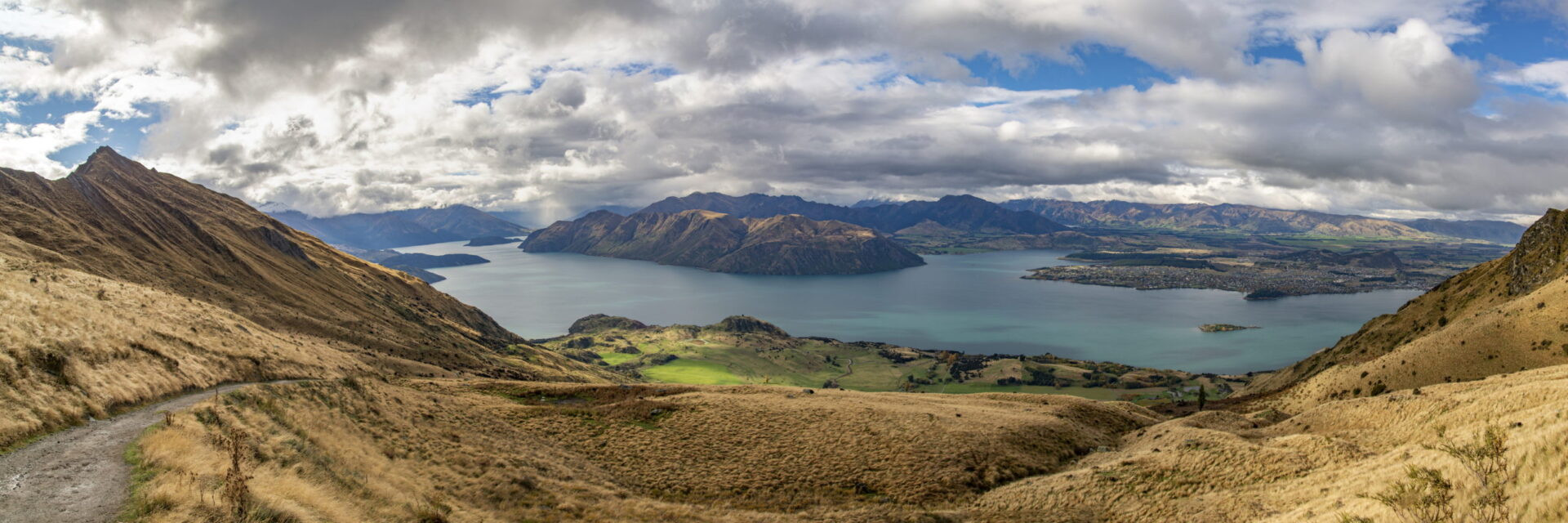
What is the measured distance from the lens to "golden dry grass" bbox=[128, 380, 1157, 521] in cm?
2255

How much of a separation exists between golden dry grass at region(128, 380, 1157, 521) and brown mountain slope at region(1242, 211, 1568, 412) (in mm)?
29551

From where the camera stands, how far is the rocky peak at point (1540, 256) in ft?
232

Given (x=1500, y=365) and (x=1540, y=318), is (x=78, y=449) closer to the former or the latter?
(x=1500, y=365)

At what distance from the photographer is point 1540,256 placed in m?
74.4

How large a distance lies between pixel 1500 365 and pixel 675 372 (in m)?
160

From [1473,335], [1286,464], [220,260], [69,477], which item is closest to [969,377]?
[1473,335]

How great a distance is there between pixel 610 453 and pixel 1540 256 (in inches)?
4174

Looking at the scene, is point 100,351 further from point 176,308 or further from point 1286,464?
point 1286,464

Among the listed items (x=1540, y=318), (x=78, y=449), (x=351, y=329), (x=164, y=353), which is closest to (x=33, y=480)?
(x=78, y=449)

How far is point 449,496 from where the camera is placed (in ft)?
86.5

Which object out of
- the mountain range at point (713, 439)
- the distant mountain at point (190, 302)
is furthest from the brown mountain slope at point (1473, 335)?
the distant mountain at point (190, 302)

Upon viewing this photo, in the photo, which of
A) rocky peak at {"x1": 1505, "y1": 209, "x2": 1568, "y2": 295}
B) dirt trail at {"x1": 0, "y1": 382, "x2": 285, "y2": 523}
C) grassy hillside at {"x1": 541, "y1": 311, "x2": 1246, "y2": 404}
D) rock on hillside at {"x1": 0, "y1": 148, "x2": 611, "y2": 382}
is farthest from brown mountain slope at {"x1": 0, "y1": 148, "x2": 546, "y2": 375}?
rocky peak at {"x1": 1505, "y1": 209, "x2": 1568, "y2": 295}

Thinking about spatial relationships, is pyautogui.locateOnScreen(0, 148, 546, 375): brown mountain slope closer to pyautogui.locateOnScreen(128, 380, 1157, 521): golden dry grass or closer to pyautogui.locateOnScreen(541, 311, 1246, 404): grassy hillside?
pyautogui.locateOnScreen(128, 380, 1157, 521): golden dry grass

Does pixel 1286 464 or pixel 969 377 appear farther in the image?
pixel 969 377
